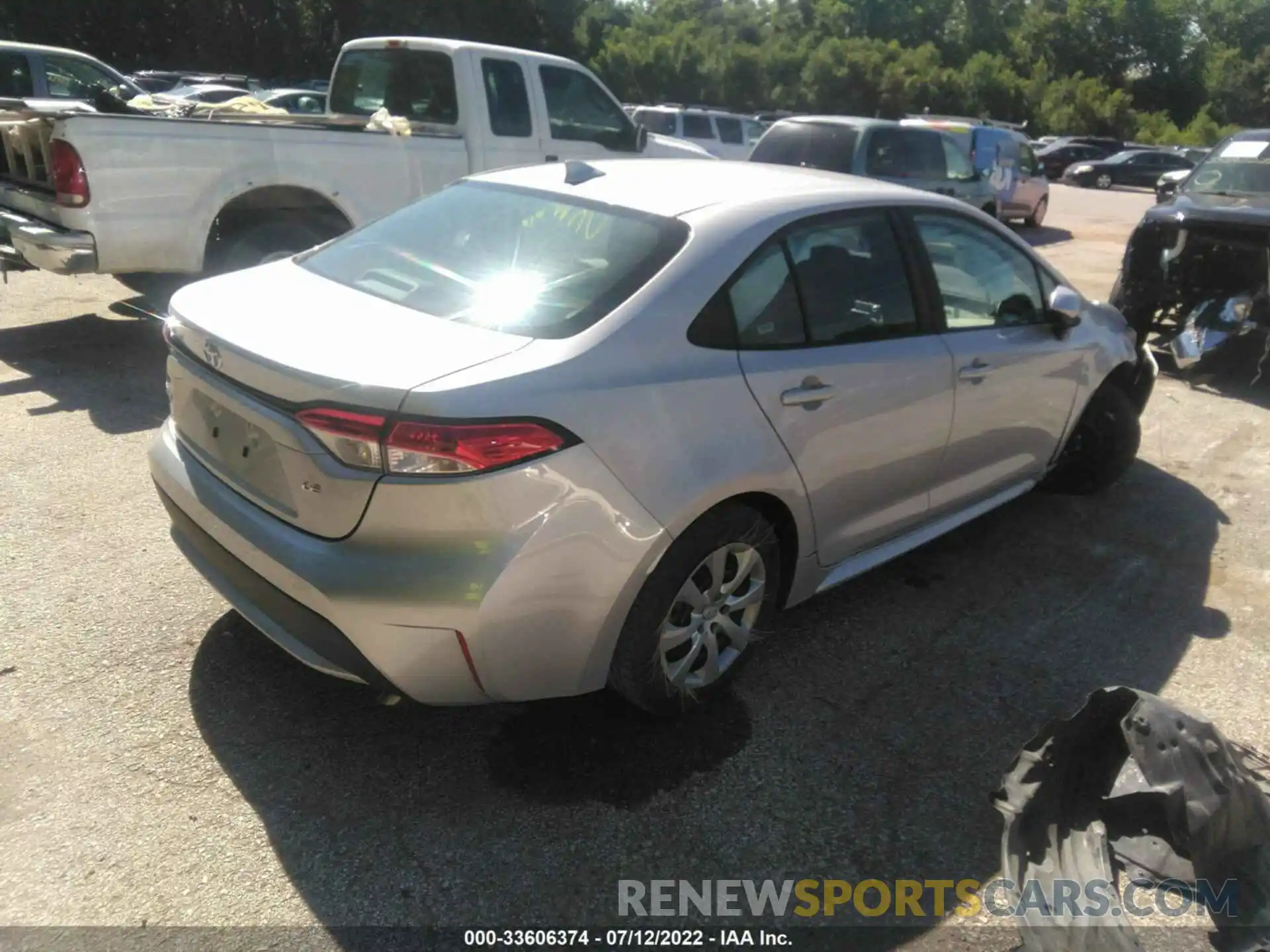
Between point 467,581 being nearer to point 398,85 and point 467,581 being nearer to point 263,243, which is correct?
point 263,243

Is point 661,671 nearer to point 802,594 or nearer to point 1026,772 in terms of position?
point 802,594

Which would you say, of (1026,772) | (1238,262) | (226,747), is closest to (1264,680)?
(1026,772)

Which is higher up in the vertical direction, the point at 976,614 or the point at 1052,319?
the point at 1052,319

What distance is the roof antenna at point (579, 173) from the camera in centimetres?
356

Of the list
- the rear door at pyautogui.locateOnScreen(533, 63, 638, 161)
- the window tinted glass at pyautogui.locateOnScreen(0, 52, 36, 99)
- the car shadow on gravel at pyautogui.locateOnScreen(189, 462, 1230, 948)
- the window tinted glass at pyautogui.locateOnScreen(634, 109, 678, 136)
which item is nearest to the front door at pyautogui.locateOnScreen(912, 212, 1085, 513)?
the car shadow on gravel at pyautogui.locateOnScreen(189, 462, 1230, 948)

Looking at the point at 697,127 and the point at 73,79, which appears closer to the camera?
the point at 73,79

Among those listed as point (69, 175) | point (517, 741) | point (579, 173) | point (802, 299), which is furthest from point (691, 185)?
point (69, 175)

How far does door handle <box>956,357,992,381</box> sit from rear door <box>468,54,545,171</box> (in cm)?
504

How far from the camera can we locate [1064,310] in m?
4.27

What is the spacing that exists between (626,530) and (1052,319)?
2.66m

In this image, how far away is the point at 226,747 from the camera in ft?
9.63

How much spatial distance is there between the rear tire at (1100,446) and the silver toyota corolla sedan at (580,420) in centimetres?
120

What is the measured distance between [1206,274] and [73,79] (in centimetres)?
1094

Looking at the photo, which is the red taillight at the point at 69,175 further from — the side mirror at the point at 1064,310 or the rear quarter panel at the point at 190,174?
the side mirror at the point at 1064,310
